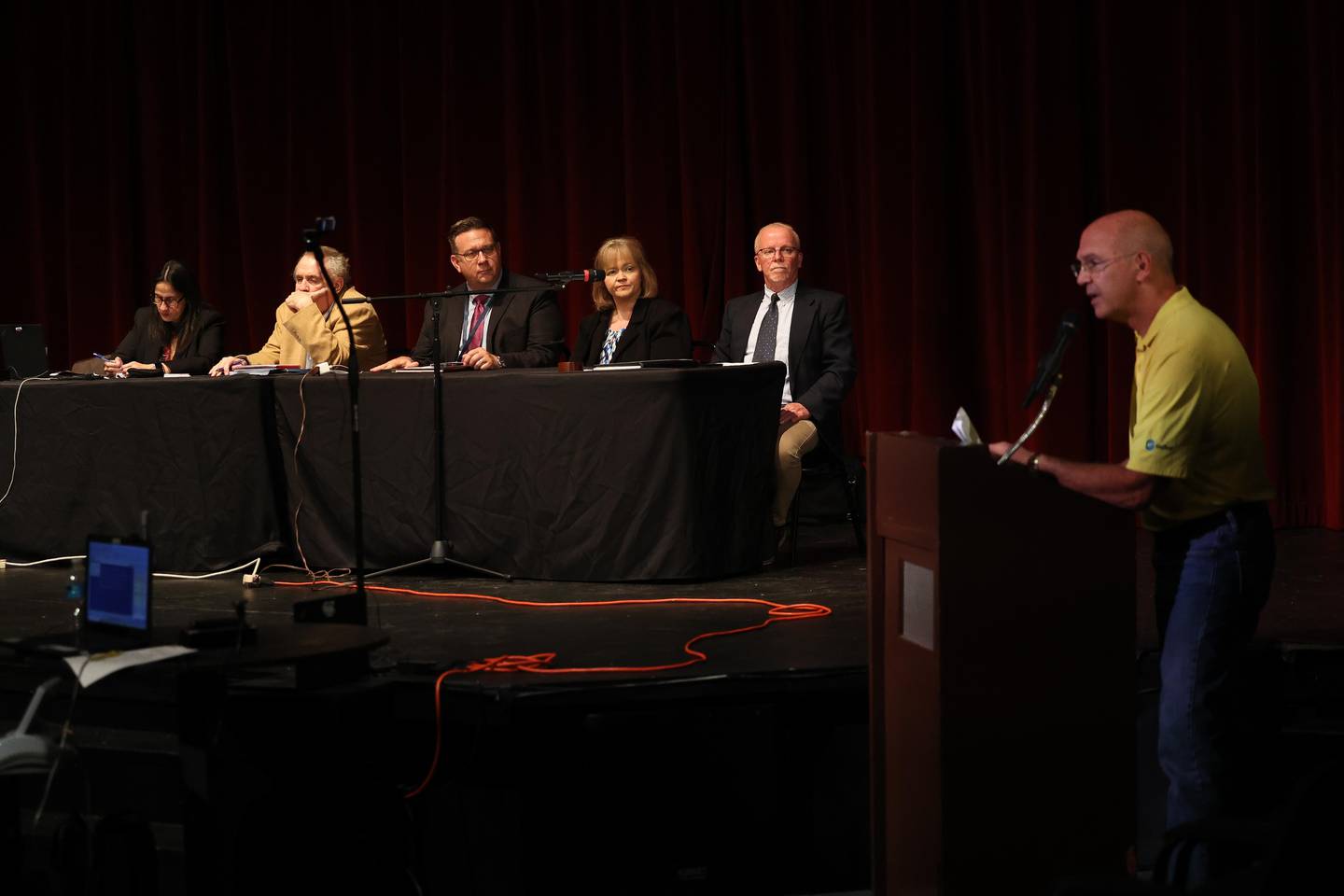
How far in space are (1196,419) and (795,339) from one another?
290 cm

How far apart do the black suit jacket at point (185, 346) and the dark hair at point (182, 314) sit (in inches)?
0.7

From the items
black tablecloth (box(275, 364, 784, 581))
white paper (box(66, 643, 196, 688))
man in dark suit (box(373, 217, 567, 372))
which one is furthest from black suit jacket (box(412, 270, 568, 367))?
white paper (box(66, 643, 196, 688))

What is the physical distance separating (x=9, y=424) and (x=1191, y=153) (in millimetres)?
4540

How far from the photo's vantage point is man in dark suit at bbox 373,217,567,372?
17.9ft

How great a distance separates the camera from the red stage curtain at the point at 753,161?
5.80m

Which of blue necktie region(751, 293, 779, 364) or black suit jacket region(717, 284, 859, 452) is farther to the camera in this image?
blue necktie region(751, 293, 779, 364)

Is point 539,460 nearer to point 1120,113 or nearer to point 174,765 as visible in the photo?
point 174,765

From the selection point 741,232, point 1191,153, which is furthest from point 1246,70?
point 741,232

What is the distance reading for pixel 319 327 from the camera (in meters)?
5.54

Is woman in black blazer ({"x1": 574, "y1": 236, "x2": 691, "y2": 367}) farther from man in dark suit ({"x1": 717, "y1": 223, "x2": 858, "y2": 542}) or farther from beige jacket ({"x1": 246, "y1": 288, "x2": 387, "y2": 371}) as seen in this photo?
beige jacket ({"x1": 246, "y1": 288, "x2": 387, "y2": 371})

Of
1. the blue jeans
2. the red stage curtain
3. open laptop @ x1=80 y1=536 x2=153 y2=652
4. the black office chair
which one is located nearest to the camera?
the blue jeans

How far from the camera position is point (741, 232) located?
6.80 metres

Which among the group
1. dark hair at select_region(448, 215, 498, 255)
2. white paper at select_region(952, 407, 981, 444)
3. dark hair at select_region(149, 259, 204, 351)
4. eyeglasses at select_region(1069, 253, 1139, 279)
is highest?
dark hair at select_region(448, 215, 498, 255)

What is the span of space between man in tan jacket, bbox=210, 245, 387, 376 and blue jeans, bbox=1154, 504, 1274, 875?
346 cm
